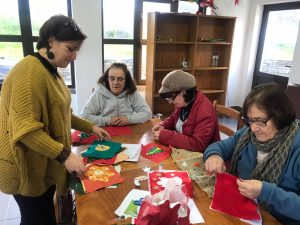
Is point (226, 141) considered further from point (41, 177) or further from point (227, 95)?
point (227, 95)

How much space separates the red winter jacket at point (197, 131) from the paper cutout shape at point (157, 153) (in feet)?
0.19

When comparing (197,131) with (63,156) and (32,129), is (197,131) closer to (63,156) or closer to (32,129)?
(63,156)

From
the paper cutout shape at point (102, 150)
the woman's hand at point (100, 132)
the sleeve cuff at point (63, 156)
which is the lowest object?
the paper cutout shape at point (102, 150)

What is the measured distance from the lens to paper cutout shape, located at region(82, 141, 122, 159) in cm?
144

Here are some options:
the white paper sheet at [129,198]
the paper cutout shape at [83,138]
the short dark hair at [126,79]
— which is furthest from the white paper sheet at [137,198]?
the short dark hair at [126,79]

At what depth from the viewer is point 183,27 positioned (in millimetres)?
3936

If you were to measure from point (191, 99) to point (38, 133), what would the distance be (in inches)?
39.3

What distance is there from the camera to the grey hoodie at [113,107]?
2127mm

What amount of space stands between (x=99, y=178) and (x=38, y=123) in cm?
41

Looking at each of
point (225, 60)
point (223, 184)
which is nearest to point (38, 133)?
point (223, 184)

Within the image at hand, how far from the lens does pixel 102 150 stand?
149 centimetres

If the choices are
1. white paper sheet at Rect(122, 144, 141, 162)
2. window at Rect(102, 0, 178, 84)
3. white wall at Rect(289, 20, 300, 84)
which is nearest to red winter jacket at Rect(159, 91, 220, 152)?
white paper sheet at Rect(122, 144, 141, 162)

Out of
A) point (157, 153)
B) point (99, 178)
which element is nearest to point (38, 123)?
point (99, 178)

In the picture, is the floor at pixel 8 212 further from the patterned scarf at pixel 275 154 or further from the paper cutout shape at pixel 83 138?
the patterned scarf at pixel 275 154
